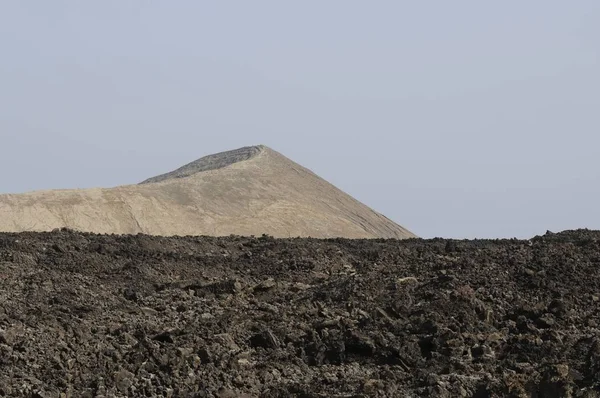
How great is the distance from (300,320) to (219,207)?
26.7m

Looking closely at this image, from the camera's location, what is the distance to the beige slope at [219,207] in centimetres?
3528

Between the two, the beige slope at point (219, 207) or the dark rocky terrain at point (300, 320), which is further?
the beige slope at point (219, 207)

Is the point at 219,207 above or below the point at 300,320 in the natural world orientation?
above

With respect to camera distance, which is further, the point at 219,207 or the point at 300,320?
the point at 219,207

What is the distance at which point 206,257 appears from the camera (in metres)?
19.4

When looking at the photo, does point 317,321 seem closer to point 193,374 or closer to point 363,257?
point 193,374

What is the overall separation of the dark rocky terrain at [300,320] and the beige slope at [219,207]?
1543 cm

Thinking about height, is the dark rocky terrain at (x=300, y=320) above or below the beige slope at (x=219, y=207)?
below

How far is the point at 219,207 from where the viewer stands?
Answer: 40.1 metres

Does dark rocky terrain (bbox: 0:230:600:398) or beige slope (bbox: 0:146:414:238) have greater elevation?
beige slope (bbox: 0:146:414:238)

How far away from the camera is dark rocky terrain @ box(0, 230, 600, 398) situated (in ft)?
34.2

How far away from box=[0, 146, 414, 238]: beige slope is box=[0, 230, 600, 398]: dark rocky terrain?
15.4m

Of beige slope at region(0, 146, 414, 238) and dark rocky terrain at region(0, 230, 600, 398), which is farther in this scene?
beige slope at region(0, 146, 414, 238)

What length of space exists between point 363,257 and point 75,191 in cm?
2064
